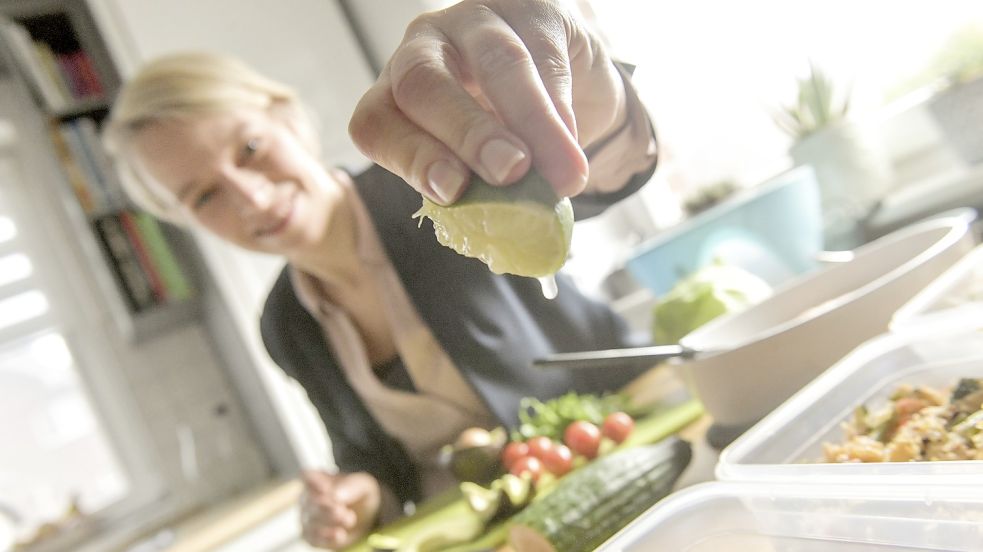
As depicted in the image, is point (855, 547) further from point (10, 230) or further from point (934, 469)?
point (10, 230)

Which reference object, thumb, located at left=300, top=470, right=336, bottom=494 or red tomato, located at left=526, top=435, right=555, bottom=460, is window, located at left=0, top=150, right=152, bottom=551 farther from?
red tomato, located at left=526, top=435, right=555, bottom=460

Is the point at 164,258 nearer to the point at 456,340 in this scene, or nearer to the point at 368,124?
the point at 456,340

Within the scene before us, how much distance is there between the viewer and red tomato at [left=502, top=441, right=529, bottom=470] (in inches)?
18.9

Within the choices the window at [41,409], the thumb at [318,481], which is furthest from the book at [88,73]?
the thumb at [318,481]

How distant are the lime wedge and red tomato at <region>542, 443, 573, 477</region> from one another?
10.2 inches

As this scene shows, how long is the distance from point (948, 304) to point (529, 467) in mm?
239

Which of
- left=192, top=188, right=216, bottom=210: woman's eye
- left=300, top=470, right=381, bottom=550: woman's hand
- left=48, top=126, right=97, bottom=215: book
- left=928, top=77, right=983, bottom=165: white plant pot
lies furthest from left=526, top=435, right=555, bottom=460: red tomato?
left=48, top=126, right=97, bottom=215: book

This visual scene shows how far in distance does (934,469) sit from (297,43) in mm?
1264

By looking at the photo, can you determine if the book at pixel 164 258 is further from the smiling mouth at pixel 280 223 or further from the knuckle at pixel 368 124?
the knuckle at pixel 368 124

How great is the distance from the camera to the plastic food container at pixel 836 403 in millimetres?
249

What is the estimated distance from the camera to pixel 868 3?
891mm

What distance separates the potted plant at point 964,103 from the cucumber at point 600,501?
571 mm

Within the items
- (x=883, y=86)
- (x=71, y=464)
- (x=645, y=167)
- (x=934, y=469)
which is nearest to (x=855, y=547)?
(x=934, y=469)

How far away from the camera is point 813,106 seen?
2.63 ft
